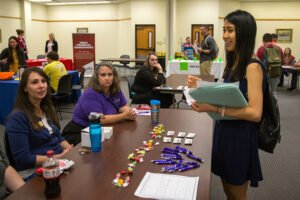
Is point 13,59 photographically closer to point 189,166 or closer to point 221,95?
point 189,166

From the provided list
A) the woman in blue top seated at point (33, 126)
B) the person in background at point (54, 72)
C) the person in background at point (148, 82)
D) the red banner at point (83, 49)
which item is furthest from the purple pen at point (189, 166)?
the red banner at point (83, 49)

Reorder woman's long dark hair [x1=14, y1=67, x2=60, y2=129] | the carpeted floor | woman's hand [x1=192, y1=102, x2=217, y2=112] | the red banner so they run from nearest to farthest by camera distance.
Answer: woman's hand [x1=192, y1=102, x2=217, y2=112]
woman's long dark hair [x1=14, y1=67, x2=60, y2=129]
the carpeted floor
the red banner

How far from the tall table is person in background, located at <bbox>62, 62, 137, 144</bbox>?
558cm

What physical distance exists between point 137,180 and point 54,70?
4.62 metres

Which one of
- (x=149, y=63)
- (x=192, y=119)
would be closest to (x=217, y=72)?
(x=149, y=63)

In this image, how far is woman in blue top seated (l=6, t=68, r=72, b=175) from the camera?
189 centimetres

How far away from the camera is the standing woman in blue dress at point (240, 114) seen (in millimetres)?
1466

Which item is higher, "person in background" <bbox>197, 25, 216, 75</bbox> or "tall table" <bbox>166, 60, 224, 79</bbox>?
"person in background" <bbox>197, 25, 216, 75</bbox>

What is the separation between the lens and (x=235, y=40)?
1.51 metres

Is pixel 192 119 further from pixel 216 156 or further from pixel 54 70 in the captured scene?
pixel 54 70

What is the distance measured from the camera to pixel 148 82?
4609 mm

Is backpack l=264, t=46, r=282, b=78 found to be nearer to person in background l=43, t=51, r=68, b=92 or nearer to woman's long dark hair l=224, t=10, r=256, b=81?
person in background l=43, t=51, r=68, b=92

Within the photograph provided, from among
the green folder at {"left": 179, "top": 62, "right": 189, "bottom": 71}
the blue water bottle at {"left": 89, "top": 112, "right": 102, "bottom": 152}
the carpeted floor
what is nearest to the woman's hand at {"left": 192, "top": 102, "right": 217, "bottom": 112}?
the blue water bottle at {"left": 89, "top": 112, "right": 102, "bottom": 152}

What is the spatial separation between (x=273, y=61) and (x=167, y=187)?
5.51m
